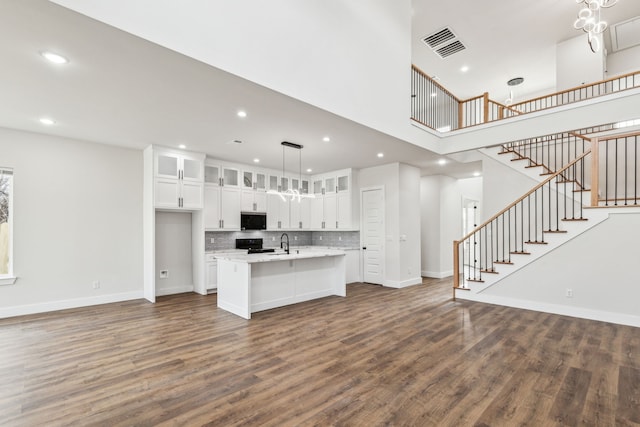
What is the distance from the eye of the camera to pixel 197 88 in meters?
3.44

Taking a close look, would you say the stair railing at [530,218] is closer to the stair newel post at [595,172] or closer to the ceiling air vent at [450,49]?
the stair newel post at [595,172]

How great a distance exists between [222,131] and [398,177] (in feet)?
13.5

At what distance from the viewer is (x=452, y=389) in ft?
8.72

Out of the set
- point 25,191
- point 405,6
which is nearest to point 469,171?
point 405,6

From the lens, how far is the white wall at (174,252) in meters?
6.39

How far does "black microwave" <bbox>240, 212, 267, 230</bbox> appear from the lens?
7258 mm

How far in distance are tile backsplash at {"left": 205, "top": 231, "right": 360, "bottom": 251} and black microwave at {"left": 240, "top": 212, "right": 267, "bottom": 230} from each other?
1.12 feet

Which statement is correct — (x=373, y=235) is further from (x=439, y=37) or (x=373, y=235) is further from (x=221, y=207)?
(x=439, y=37)

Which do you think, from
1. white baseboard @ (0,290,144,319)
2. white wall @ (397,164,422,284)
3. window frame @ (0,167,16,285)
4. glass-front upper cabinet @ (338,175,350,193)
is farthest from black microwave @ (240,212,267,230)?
window frame @ (0,167,16,285)

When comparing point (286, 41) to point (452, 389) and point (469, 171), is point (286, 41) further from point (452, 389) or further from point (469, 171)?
point (469, 171)

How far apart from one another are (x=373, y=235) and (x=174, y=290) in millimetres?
4697

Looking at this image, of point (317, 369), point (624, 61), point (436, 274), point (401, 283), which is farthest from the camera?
point (436, 274)

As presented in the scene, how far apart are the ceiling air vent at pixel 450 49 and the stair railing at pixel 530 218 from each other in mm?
3500

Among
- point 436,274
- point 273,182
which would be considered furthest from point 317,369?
point 436,274
